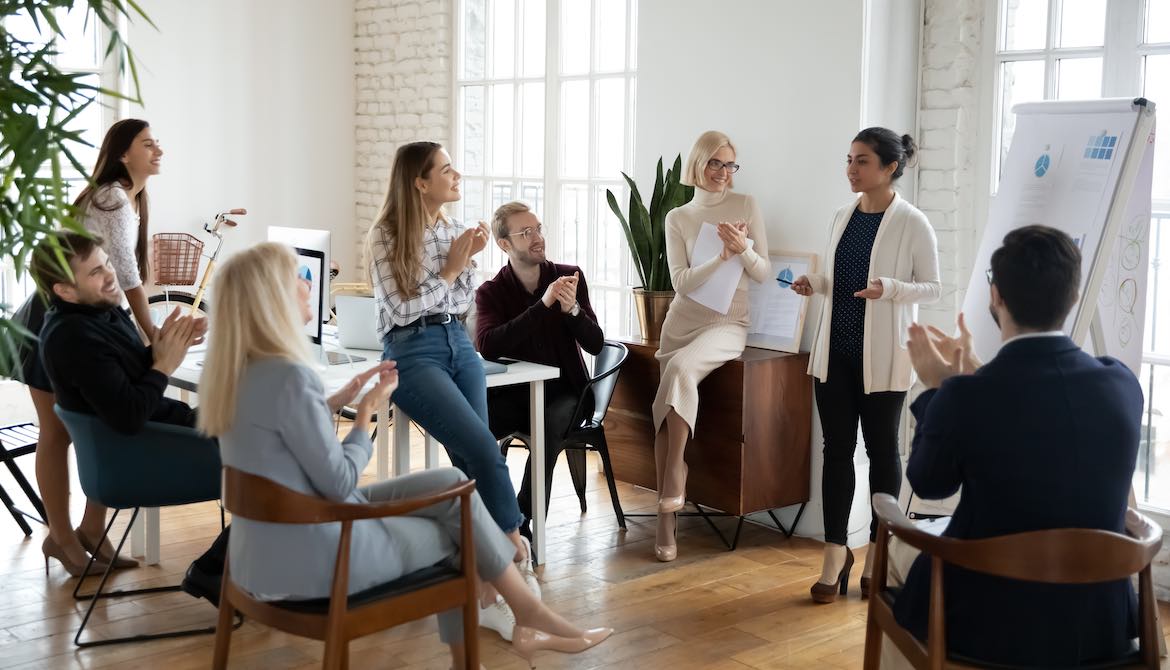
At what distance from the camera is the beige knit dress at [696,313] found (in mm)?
4484

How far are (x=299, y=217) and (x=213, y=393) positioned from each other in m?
5.15

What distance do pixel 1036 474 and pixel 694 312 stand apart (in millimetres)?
2461

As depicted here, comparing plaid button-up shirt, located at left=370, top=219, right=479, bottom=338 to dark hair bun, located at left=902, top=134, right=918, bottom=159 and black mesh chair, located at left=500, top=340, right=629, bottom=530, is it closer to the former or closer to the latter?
black mesh chair, located at left=500, top=340, right=629, bottom=530

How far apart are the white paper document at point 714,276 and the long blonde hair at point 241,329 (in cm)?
221

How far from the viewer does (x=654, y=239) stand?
4.94 meters

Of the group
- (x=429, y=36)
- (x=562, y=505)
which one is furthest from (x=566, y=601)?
(x=429, y=36)

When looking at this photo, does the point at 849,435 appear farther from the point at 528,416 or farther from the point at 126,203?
the point at 126,203

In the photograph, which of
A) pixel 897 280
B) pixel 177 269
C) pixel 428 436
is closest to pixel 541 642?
pixel 428 436

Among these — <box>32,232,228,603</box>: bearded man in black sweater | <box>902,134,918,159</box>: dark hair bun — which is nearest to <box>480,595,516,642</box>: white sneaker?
<box>32,232,228,603</box>: bearded man in black sweater

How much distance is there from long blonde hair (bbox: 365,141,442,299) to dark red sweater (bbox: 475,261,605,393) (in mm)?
685

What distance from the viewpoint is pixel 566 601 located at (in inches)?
158

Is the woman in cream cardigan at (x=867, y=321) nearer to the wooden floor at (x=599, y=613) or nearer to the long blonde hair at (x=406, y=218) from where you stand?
the wooden floor at (x=599, y=613)

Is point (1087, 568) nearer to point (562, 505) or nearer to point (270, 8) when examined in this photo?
point (562, 505)

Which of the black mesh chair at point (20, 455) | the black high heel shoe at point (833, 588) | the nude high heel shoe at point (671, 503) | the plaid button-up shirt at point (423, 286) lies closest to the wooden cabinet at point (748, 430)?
the nude high heel shoe at point (671, 503)
